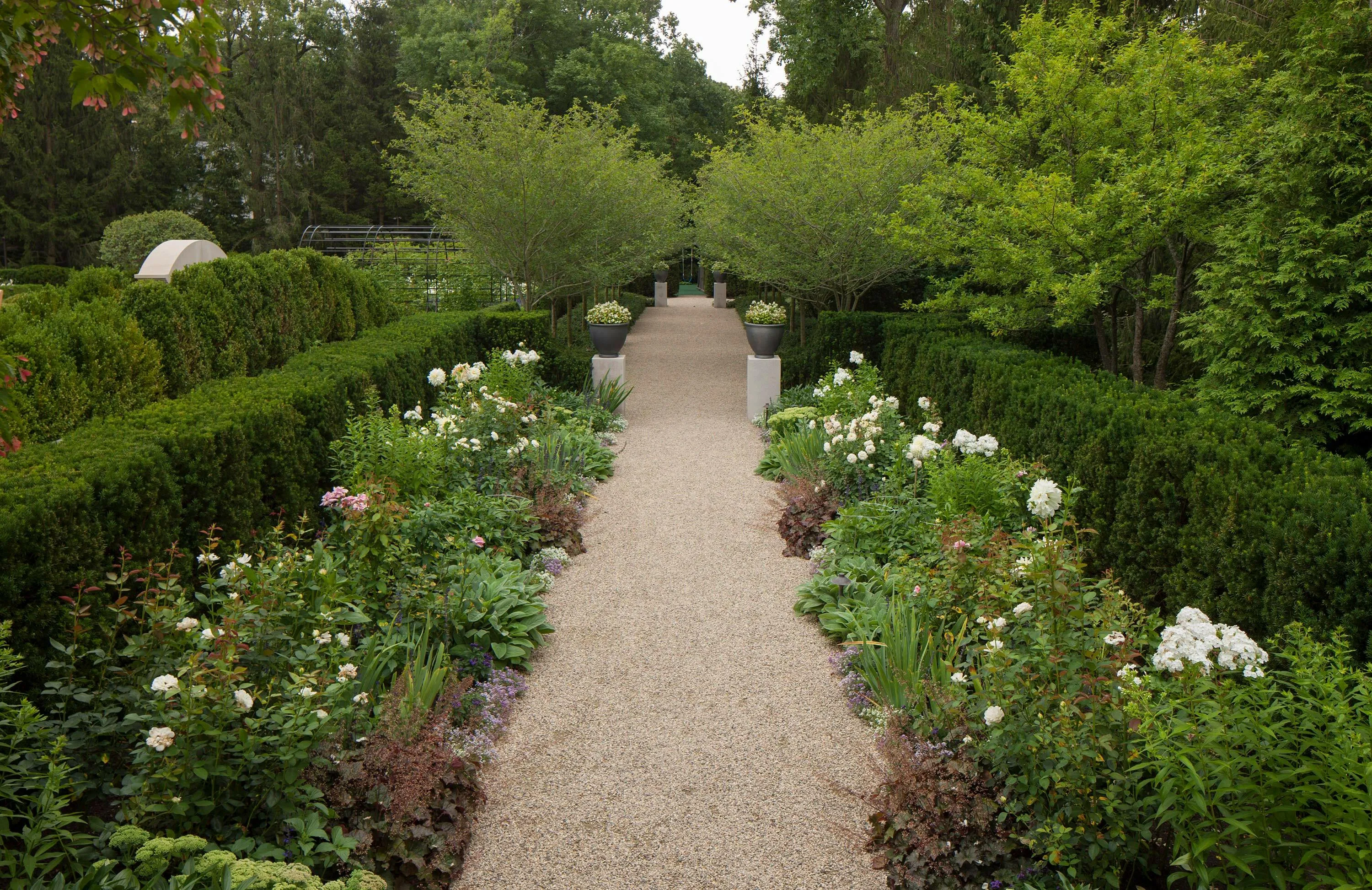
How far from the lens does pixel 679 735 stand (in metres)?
4.27

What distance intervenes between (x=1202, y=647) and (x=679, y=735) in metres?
2.39

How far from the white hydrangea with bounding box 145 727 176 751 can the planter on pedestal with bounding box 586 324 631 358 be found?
10.0 meters

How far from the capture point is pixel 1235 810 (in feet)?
8.36

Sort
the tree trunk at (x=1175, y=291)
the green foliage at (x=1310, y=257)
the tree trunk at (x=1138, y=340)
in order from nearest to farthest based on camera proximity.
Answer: the green foliage at (x=1310, y=257) < the tree trunk at (x=1175, y=291) < the tree trunk at (x=1138, y=340)

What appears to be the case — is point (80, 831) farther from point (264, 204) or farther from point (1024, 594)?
point (264, 204)

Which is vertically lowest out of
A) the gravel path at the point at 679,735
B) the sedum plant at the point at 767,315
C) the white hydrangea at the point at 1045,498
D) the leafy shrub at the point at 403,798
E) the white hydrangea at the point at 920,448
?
the gravel path at the point at 679,735

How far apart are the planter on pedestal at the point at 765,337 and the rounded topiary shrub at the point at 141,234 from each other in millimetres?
19476

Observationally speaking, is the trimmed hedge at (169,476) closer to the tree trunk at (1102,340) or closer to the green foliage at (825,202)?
the green foliage at (825,202)

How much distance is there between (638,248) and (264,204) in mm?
23400

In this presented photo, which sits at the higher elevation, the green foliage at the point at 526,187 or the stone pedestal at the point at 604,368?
the green foliage at the point at 526,187

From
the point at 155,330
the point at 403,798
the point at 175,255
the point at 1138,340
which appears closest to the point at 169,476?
the point at 403,798

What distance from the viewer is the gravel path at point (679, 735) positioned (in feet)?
11.1

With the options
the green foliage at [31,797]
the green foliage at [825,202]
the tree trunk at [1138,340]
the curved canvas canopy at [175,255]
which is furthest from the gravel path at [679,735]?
the curved canvas canopy at [175,255]

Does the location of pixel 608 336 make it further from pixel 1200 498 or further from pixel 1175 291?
pixel 1200 498
